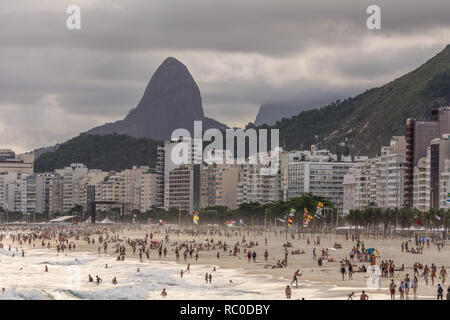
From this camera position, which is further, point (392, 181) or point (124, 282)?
point (392, 181)

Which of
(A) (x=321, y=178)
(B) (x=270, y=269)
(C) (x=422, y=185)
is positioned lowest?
(B) (x=270, y=269)

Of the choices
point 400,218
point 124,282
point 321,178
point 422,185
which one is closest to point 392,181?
point 422,185

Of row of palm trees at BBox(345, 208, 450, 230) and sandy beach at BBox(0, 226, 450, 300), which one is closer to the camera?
sandy beach at BBox(0, 226, 450, 300)

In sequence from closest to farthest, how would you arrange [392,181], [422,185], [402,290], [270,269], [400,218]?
[402,290], [270,269], [400,218], [422,185], [392,181]

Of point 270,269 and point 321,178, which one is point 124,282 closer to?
point 270,269

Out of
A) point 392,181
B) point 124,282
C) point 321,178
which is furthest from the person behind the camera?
point 321,178

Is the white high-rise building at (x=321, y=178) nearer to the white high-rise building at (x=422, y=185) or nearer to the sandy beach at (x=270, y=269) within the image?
the white high-rise building at (x=422, y=185)

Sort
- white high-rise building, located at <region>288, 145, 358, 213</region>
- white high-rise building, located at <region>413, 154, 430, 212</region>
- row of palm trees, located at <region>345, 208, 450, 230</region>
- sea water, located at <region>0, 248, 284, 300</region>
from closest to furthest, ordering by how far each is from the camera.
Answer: sea water, located at <region>0, 248, 284, 300</region> < row of palm trees, located at <region>345, 208, 450, 230</region> < white high-rise building, located at <region>413, 154, 430, 212</region> < white high-rise building, located at <region>288, 145, 358, 213</region>

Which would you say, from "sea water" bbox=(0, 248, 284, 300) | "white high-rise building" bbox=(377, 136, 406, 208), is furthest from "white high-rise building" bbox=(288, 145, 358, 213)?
"sea water" bbox=(0, 248, 284, 300)

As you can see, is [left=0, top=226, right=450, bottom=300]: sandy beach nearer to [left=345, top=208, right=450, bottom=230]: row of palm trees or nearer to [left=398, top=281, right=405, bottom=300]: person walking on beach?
[left=398, top=281, right=405, bottom=300]: person walking on beach

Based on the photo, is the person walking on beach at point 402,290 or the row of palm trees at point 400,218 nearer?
the person walking on beach at point 402,290

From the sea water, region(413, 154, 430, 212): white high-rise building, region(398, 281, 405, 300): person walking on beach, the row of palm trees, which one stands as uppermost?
region(413, 154, 430, 212): white high-rise building

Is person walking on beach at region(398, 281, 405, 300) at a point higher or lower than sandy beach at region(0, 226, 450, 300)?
higher

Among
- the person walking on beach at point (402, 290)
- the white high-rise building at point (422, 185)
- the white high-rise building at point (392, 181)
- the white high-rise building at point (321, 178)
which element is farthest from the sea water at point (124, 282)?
the white high-rise building at point (321, 178)
